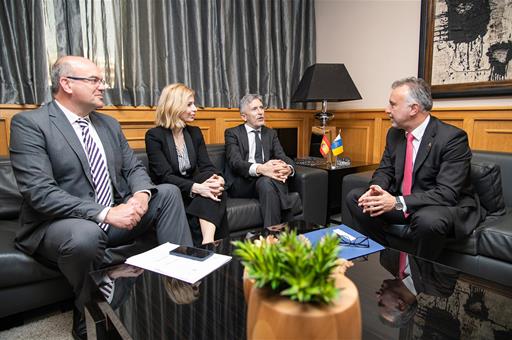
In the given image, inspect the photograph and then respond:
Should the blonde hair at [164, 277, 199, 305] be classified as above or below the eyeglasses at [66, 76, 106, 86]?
below

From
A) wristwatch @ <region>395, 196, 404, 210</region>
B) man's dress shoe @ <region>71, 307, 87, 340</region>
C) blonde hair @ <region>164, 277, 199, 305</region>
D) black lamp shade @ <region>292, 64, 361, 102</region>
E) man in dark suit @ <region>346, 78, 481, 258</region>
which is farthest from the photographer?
black lamp shade @ <region>292, 64, 361, 102</region>

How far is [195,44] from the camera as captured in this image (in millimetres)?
2904

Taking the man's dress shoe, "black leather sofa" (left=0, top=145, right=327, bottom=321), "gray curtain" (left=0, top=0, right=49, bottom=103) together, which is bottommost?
the man's dress shoe

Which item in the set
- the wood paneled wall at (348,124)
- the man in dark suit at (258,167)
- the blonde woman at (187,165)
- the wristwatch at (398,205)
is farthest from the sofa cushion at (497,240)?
the blonde woman at (187,165)

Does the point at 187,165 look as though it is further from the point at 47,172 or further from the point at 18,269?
the point at 18,269

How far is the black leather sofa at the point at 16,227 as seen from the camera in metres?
1.46

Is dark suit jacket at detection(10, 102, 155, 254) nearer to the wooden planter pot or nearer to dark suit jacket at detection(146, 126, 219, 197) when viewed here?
dark suit jacket at detection(146, 126, 219, 197)

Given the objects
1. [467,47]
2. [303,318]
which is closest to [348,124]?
[467,47]

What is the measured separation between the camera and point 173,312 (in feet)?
3.32

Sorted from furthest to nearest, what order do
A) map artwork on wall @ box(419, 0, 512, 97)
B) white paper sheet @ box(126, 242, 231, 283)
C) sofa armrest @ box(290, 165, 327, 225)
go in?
sofa armrest @ box(290, 165, 327, 225), map artwork on wall @ box(419, 0, 512, 97), white paper sheet @ box(126, 242, 231, 283)

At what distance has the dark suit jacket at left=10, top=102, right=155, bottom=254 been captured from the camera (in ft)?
4.81

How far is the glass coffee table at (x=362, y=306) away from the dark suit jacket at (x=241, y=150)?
4.22ft

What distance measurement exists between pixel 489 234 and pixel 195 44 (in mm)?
2457

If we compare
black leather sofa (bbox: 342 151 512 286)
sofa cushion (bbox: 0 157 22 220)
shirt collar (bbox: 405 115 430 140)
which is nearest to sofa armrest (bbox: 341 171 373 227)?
black leather sofa (bbox: 342 151 512 286)
